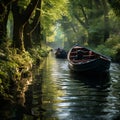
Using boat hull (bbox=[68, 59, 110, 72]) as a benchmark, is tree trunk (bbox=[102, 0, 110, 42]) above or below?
above

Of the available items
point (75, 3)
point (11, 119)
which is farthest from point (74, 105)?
A: point (75, 3)

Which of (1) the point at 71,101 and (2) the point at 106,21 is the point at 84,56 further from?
(2) the point at 106,21

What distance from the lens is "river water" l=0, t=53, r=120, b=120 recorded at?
1041 centimetres

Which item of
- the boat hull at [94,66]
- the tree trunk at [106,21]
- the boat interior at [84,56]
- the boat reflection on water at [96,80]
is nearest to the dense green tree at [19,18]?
the boat hull at [94,66]

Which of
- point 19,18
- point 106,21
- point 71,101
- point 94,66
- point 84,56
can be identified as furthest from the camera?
point 106,21

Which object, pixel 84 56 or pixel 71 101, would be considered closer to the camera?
pixel 71 101

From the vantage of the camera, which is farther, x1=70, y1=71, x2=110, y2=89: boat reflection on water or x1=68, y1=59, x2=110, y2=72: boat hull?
x1=68, y1=59, x2=110, y2=72: boat hull

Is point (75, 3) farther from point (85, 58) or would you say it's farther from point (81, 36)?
point (85, 58)

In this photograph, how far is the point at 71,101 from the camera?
12.8m

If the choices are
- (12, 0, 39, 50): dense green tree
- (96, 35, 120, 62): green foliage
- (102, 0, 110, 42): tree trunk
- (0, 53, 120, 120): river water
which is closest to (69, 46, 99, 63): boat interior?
(12, 0, 39, 50): dense green tree

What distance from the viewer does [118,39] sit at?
41750mm

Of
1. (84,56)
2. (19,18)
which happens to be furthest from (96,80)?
(19,18)

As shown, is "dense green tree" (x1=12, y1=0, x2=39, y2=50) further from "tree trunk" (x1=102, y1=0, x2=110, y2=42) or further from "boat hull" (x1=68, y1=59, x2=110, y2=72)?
"tree trunk" (x1=102, y1=0, x2=110, y2=42)

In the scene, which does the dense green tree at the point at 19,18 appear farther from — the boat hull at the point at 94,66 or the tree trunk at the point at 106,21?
the tree trunk at the point at 106,21
